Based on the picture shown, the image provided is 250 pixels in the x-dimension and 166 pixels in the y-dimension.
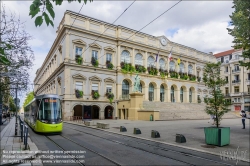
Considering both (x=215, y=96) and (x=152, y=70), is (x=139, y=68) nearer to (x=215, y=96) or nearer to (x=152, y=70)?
(x=152, y=70)

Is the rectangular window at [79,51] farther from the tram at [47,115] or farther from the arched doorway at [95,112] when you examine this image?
the tram at [47,115]

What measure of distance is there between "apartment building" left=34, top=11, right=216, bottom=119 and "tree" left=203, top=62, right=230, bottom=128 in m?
16.5

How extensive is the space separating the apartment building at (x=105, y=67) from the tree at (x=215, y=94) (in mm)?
16525

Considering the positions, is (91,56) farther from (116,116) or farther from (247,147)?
(247,147)

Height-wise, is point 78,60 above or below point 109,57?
below

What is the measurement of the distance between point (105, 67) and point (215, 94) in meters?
28.2

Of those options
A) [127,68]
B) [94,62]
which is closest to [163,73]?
[127,68]

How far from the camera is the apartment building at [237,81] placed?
61.2 metres

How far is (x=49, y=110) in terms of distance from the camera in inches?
598

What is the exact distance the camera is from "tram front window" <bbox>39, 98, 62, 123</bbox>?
15023 millimetres

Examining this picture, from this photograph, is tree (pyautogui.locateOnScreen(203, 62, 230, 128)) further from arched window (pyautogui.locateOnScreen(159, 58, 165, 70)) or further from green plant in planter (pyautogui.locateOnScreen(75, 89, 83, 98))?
arched window (pyautogui.locateOnScreen(159, 58, 165, 70))

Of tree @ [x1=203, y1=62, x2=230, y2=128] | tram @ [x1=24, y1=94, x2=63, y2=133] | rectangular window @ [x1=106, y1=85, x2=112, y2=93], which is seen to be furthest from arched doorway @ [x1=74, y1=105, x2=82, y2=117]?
tree @ [x1=203, y1=62, x2=230, y2=128]

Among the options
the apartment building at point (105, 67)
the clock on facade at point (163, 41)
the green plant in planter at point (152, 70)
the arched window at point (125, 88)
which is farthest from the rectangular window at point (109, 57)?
the clock on facade at point (163, 41)

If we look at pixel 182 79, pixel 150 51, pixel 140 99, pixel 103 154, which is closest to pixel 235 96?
pixel 182 79
